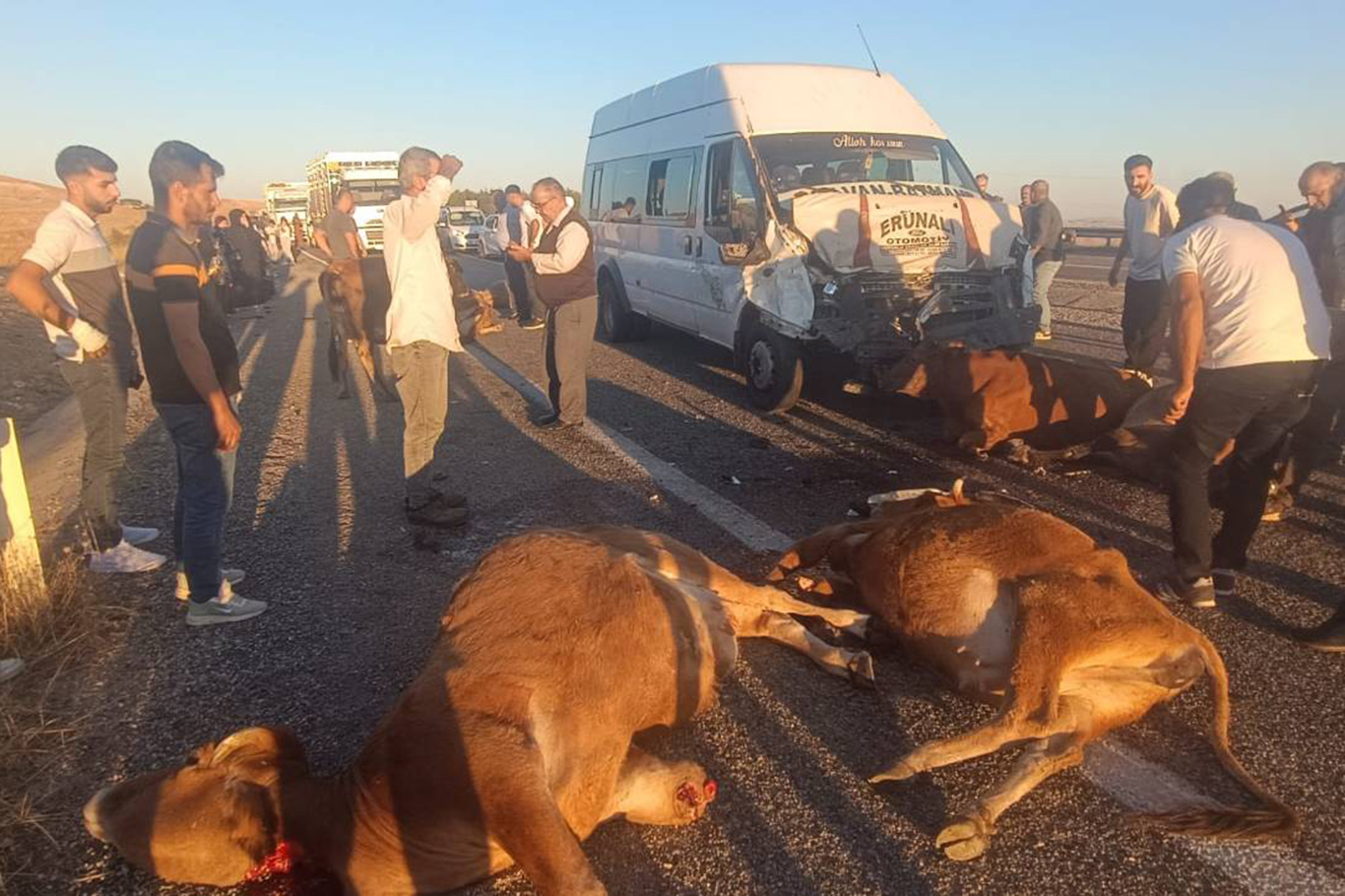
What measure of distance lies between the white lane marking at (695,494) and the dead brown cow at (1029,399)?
7.00 ft

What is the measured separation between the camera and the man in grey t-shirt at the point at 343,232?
9156mm

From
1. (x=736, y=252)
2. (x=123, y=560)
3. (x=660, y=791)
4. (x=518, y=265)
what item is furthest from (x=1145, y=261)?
(x=518, y=265)

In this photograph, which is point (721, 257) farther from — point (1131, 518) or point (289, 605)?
point (289, 605)

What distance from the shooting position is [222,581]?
4.16 meters

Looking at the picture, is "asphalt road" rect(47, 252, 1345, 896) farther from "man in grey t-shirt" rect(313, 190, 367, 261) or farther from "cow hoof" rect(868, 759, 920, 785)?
"man in grey t-shirt" rect(313, 190, 367, 261)

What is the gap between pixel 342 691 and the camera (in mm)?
3475

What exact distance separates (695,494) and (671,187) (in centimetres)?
507

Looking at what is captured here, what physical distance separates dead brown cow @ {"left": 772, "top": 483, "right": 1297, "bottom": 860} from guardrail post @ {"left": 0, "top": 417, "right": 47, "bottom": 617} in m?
3.78

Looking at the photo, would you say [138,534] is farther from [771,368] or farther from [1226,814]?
[1226,814]

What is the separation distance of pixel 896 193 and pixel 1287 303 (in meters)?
4.33

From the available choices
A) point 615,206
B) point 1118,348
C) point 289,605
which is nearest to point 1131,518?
point 289,605

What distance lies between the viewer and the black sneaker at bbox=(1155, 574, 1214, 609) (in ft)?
13.1

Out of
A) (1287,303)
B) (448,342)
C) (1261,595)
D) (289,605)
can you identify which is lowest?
(289,605)

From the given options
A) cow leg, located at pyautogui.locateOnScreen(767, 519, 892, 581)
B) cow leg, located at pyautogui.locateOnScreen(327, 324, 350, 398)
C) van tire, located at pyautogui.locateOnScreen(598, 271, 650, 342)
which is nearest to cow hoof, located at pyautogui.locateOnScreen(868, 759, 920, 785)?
cow leg, located at pyautogui.locateOnScreen(767, 519, 892, 581)
